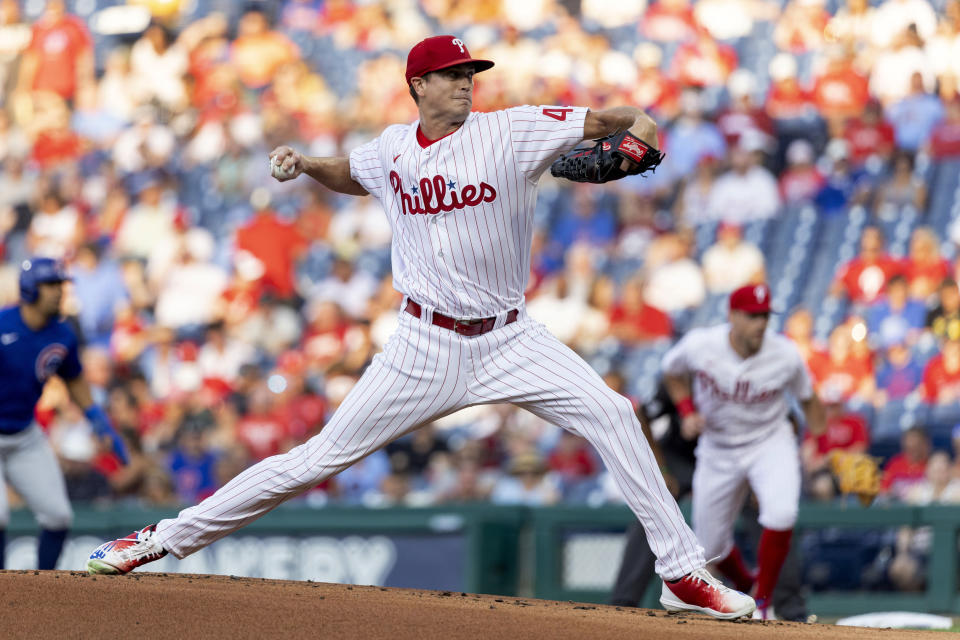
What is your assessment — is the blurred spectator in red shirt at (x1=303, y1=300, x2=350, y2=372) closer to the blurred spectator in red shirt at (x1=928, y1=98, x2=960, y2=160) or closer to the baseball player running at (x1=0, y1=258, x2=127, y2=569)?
the baseball player running at (x1=0, y1=258, x2=127, y2=569)

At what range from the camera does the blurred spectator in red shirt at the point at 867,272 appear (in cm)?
1082

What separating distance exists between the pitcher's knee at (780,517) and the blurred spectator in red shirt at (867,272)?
447 centimetres

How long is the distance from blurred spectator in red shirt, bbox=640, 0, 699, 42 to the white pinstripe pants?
9.38 m

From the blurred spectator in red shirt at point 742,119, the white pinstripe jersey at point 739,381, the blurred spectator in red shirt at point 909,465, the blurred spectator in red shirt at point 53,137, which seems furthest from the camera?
the blurred spectator in red shirt at point 53,137

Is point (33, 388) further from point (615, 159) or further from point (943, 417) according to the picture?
point (943, 417)

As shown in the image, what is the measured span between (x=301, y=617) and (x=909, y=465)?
5907 mm

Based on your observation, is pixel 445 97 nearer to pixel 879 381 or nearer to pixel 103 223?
pixel 879 381

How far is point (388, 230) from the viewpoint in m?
13.2

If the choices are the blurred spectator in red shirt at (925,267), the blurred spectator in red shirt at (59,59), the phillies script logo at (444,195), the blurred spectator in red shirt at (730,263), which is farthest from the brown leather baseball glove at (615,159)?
the blurred spectator in red shirt at (59,59)

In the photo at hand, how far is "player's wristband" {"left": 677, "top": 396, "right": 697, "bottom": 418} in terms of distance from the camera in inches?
280

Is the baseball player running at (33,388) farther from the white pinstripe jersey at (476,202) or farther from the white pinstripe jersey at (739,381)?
the white pinstripe jersey at (739,381)

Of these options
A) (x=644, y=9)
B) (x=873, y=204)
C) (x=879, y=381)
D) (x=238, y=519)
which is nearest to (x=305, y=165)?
(x=238, y=519)

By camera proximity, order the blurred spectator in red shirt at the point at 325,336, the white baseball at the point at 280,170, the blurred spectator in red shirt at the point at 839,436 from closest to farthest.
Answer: the white baseball at the point at 280,170, the blurred spectator in red shirt at the point at 839,436, the blurred spectator in red shirt at the point at 325,336

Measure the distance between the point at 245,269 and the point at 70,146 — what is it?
3996 millimetres
